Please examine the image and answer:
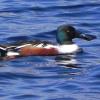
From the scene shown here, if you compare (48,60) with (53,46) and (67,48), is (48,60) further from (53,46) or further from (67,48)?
(67,48)

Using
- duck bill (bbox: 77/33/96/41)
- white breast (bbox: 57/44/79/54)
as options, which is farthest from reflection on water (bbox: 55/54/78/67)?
duck bill (bbox: 77/33/96/41)

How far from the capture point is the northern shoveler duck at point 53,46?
49.9 ft

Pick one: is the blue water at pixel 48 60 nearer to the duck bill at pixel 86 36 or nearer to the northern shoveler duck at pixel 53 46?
the duck bill at pixel 86 36

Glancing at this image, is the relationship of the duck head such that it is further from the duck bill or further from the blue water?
the blue water

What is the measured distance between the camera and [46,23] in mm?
17922

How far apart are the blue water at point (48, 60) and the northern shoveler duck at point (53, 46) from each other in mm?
245

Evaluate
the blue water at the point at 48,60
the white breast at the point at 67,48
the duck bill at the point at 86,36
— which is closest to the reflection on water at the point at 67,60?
the blue water at the point at 48,60

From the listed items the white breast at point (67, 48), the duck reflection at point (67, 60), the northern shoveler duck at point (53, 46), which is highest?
the northern shoveler duck at point (53, 46)

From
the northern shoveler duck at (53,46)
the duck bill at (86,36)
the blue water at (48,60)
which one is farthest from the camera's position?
the duck bill at (86,36)

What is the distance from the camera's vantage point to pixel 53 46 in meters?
15.7

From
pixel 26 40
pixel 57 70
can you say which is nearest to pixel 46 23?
pixel 26 40

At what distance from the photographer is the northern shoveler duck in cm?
1522

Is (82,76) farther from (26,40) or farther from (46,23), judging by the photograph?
(46,23)

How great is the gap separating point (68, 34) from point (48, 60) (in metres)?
1.42
